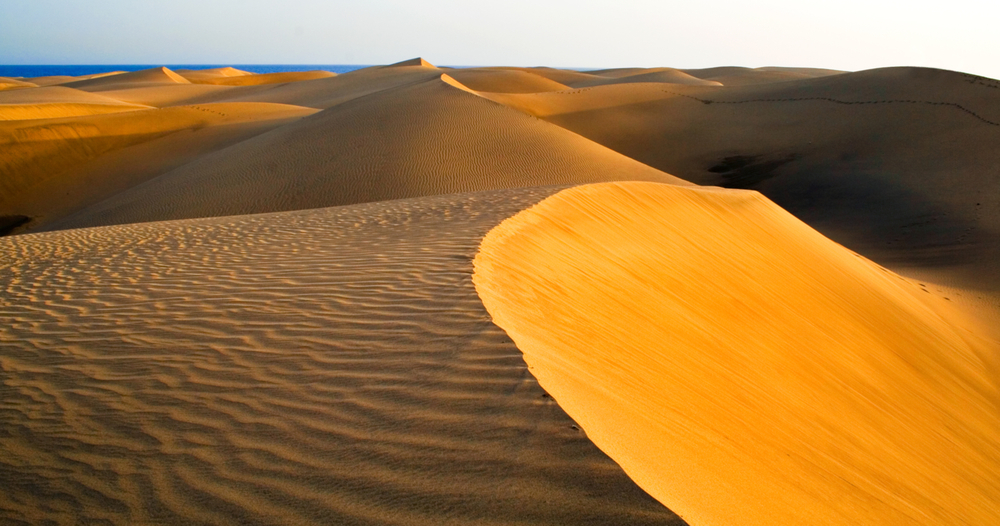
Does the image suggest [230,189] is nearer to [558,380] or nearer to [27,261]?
[27,261]

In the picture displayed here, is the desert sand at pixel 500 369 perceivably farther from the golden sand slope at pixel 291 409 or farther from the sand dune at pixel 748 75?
the sand dune at pixel 748 75

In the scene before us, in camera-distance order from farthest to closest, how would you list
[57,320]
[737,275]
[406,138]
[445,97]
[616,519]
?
[445,97] < [406,138] < [737,275] < [57,320] < [616,519]

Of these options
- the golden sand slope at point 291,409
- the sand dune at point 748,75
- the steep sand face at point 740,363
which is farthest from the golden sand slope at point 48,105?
the sand dune at point 748,75

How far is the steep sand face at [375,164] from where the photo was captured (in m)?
15.7

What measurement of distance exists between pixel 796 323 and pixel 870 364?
81 centimetres

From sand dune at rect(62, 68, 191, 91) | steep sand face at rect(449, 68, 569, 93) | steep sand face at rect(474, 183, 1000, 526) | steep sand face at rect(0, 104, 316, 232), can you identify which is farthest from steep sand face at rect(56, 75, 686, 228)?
sand dune at rect(62, 68, 191, 91)

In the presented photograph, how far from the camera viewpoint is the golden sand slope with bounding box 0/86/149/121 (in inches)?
1000

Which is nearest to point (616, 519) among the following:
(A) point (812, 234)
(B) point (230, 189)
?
(A) point (812, 234)

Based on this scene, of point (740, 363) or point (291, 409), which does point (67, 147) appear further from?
point (740, 363)

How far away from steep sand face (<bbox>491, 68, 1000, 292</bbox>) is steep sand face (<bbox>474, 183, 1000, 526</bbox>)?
6.66 meters

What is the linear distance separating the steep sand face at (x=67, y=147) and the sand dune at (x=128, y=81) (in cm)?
3064

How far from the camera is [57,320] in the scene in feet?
15.5

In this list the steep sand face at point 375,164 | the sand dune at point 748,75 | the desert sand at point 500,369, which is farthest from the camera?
the sand dune at point 748,75

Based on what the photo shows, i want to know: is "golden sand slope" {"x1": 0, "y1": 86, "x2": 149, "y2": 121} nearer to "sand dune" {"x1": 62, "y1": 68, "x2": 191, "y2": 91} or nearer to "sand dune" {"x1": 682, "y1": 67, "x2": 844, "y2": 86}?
"sand dune" {"x1": 62, "y1": 68, "x2": 191, "y2": 91}
